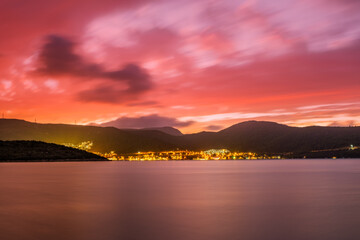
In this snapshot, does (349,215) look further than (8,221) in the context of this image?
Yes

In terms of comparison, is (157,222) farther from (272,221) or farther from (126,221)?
(272,221)

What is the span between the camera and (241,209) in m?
26.6

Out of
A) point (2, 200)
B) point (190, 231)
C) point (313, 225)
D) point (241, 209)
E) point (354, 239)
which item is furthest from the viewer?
point (2, 200)

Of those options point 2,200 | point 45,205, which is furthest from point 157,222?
point 2,200

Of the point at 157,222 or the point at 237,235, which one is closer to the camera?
the point at 237,235

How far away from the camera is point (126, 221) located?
70.1ft

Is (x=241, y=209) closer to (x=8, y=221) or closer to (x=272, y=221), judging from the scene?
(x=272, y=221)

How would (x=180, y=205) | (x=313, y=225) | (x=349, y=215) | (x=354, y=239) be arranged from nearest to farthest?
(x=354, y=239), (x=313, y=225), (x=349, y=215), (x=180, y=205)

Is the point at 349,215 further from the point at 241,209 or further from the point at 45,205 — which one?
the point at 45,205

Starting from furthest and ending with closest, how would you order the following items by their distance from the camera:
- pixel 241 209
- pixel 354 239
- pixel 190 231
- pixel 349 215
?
pixel 241 209 < pixel 349 215 < pixel 190 231 < pixel 354 239

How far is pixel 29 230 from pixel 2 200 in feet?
51.1

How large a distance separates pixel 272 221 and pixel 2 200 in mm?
23519

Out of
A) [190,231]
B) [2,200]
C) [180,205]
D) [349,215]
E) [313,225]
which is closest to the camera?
[190,231]

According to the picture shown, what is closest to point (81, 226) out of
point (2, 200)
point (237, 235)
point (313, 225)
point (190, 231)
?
point (190, 231)
